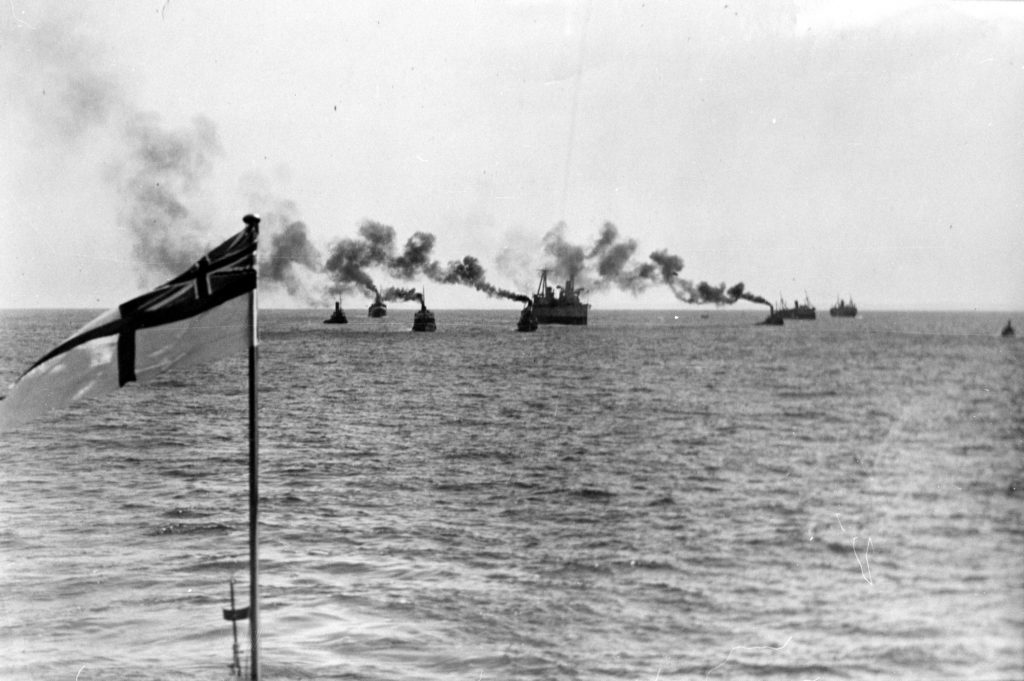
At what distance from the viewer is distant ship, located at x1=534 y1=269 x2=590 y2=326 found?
3669 inches

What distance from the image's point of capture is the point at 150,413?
39.2 metres

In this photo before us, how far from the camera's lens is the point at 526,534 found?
1927 cm

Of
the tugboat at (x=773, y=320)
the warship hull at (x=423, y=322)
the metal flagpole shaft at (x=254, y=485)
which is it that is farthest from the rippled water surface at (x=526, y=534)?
the tugboat at (x=773, y=320)

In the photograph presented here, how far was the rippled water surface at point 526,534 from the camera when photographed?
11648 mm

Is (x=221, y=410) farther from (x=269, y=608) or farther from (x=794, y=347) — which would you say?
(x=794, y=347)

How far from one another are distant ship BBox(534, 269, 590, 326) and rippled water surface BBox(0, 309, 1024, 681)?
47196 millimetres

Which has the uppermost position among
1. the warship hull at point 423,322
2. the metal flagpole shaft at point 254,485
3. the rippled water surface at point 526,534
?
the warship hull at point 423,322

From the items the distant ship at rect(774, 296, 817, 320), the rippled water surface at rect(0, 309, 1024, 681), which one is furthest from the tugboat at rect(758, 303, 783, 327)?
the rippled water surface at rect(0, 309, 1024, 681)

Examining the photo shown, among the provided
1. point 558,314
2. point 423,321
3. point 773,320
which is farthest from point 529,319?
point 773,320

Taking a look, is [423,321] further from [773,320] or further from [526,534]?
[526,534]

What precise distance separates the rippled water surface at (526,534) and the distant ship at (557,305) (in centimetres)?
4720

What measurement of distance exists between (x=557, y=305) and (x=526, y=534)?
74.8 metres

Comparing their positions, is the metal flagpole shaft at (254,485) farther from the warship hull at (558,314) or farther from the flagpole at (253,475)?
the warship hull at (558,314)

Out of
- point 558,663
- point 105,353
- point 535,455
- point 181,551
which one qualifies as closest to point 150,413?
point 535,455
